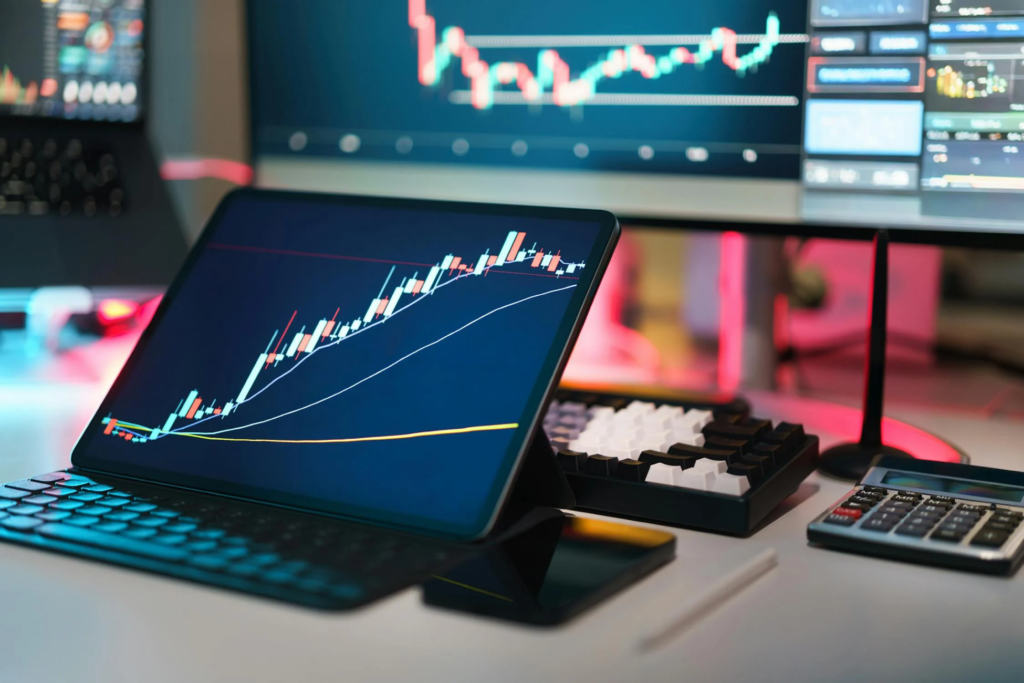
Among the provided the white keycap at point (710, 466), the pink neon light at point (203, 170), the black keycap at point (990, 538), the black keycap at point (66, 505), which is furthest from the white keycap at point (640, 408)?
the pink neon light at point (203, 170)

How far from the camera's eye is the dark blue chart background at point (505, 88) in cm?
68

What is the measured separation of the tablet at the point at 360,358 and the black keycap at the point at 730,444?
0.12m

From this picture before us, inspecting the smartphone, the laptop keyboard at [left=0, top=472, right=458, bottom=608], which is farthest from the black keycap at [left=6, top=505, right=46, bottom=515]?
the smartphone

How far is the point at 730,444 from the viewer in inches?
20.5

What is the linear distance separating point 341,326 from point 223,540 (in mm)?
135

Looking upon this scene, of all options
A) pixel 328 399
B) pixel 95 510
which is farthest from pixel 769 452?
pixel 95 510

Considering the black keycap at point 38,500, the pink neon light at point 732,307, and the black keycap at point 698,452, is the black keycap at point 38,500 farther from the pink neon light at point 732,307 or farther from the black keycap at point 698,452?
the pink neon light at point 732,307

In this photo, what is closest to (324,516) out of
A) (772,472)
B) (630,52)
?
(772,472)

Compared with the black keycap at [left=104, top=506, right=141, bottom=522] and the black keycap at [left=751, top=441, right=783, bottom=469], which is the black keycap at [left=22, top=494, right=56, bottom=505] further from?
the black keycap at [left=751, top=441, right=783, bottom=469]

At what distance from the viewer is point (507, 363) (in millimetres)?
464

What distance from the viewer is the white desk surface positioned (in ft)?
1.10

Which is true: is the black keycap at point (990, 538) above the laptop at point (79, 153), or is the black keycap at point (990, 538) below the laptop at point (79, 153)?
below

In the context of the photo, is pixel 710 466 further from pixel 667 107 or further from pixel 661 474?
pixel 667 107

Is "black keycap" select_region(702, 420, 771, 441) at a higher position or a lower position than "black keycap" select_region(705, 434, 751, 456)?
lower
